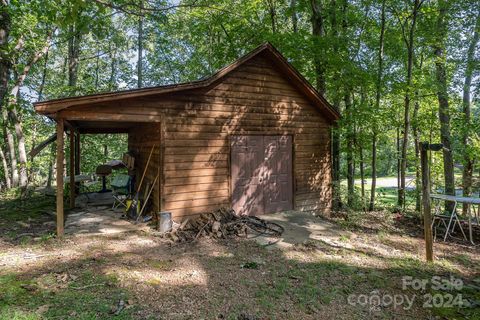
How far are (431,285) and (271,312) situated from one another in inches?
111

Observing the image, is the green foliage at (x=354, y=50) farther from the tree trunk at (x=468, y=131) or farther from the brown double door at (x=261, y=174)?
the brown double door at (x=261, y=174)

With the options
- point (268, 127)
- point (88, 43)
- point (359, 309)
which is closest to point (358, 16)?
point (268, 127)

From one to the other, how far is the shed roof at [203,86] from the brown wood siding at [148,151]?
38.4 inches

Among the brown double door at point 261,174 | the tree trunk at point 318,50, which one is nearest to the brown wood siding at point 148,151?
the brown double door at point 261,174

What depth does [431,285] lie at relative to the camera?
14.8 feet

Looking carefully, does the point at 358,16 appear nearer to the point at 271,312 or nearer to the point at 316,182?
the point at 316,182

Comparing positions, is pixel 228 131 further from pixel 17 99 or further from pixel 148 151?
pixel 17 99

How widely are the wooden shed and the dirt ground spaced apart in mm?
1186

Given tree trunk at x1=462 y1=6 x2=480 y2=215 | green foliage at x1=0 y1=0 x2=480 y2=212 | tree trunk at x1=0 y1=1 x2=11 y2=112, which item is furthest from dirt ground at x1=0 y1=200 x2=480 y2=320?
tree trunk at x1=462 y1=6 x2=480 y2=215

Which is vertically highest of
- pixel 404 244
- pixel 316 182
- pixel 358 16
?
pixel 358 16

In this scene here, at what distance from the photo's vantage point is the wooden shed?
6.04 m

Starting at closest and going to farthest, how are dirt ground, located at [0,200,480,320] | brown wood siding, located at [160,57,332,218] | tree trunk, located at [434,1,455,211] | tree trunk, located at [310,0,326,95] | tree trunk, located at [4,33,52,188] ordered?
dirt ground, located at [0,200,480,320] < brown wood siding, located at [160,57,332,218] < tree trunk, located at [310,0,326,95] < tree trunk, located at [434,1,455,211] < tree trunk, located at [4,33,52,188]

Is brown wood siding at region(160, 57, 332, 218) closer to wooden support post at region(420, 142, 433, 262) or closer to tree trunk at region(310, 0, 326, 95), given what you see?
tree trunk at region(310, 0, 326, 95)

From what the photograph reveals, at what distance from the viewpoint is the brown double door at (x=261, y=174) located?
292 inches
